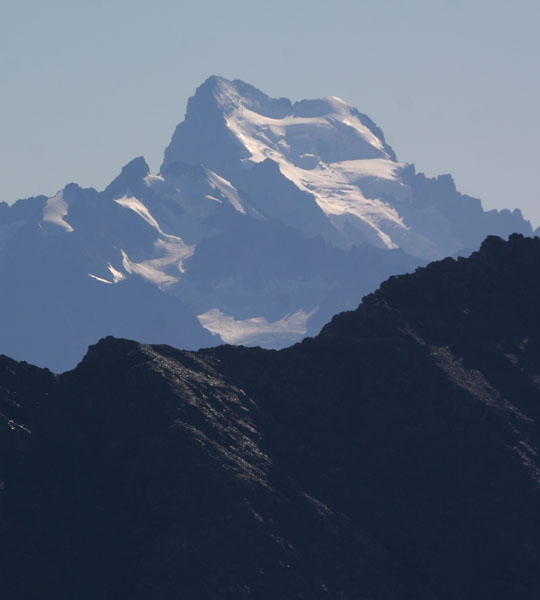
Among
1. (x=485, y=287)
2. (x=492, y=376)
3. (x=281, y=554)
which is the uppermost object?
(x=485, y=287)

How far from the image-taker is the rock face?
309 feet

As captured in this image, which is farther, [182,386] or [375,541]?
[182,386]

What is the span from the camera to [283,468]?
104m

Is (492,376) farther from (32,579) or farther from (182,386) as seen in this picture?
(32,579)

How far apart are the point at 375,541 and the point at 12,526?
75.3 feet

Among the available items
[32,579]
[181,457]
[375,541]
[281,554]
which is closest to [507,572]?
[375,541]

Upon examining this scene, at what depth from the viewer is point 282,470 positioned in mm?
103438

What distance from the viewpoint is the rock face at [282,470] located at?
94125 millimetres

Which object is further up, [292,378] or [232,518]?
[292,378]

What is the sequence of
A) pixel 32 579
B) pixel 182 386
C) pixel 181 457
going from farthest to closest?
pixel 182 386 < pixel 181 457 < pixel 32 579

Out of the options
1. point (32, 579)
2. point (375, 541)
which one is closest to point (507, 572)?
point (375, 541)

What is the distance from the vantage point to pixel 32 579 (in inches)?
3578

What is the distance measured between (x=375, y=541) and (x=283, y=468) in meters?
8.02

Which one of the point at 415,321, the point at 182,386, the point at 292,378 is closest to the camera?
the point at 182,386
